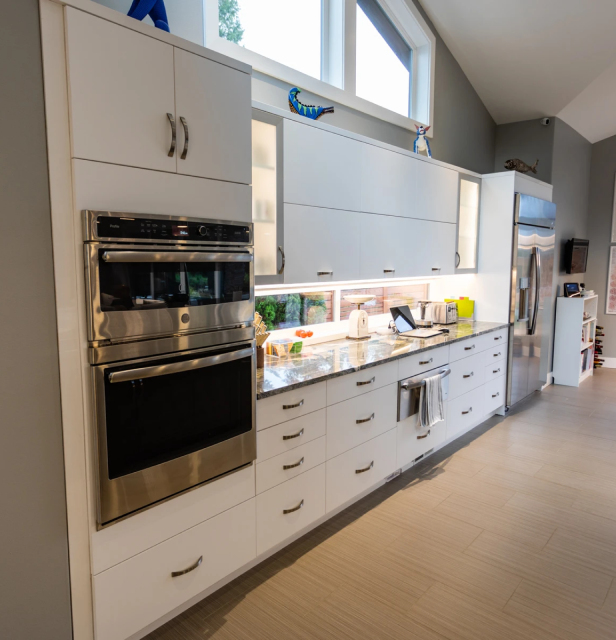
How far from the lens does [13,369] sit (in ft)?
4.80

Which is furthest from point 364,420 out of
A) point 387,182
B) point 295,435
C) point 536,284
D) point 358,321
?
point 536,284

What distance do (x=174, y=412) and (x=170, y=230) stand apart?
0.66m

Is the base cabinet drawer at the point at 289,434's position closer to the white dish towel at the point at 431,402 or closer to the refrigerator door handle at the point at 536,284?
the white dish towel at the point at 431,402

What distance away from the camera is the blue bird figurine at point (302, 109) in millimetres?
2805

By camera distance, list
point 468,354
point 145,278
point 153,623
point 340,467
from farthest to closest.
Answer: point 468,354 < point 340,467 < point 153,623 < point 145,278

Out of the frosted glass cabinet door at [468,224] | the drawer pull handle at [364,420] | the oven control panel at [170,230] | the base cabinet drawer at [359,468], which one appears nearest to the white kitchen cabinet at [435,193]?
the frosted glass cabinet door at [468,224]

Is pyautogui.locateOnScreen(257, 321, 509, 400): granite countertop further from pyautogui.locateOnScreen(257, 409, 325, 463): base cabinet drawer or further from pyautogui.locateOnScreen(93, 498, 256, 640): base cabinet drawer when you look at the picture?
pyautogui.locateOnScreen(93, 498, 256, 640): base cabinet drawer

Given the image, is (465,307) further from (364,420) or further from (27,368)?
(27,368)

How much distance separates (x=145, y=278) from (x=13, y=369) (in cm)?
48

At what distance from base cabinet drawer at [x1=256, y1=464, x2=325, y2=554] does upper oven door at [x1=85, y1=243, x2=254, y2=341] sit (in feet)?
2.81

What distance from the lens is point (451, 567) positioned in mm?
2393

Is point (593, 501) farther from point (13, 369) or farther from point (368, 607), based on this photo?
Result: point (13, 369)

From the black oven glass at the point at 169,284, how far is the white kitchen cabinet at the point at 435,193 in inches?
85.8

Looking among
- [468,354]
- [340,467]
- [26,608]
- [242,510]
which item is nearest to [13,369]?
[26,608]
